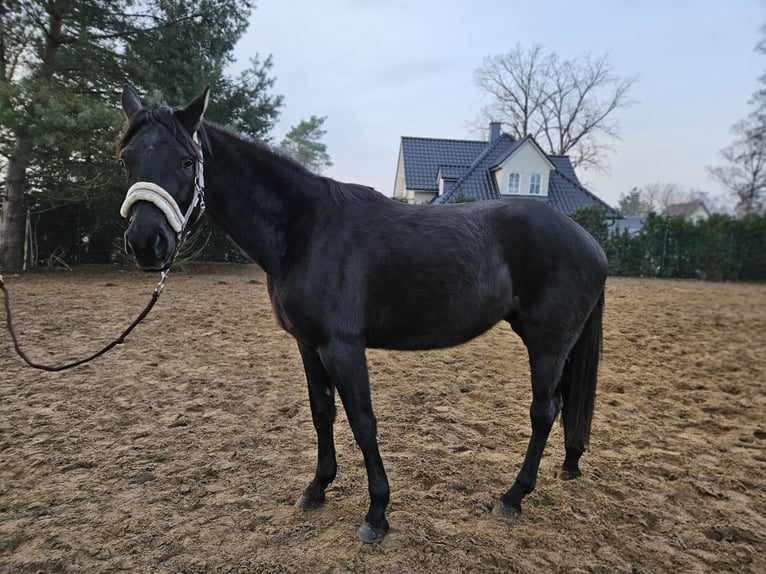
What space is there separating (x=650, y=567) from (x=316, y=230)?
2.28m

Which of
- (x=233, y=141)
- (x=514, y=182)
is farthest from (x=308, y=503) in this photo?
(x=514, y=182)

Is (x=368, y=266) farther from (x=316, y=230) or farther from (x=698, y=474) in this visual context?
(x=698, y=474)

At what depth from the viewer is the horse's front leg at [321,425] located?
2.35 metres

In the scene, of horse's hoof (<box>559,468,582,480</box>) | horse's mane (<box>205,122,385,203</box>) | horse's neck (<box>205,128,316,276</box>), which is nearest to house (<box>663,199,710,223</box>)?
horse's hoof (<box>559,468,582,480</box>)

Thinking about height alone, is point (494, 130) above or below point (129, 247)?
above

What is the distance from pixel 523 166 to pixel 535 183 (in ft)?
4.01

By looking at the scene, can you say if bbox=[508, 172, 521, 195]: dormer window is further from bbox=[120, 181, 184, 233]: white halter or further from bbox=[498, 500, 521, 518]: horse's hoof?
bbox=[120, 181, 184, 233]: white halter

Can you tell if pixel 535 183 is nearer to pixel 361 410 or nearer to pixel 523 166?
pixel 523 166

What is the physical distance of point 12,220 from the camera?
10.9 metres

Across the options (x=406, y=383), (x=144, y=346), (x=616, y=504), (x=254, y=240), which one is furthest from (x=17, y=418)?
(x=616, y=504)

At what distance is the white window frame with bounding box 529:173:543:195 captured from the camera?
23.5 metres

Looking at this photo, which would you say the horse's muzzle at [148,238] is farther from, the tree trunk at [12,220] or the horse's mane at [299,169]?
the tree trunk at [12,220]

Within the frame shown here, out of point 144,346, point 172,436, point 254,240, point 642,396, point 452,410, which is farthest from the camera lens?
point 144,346

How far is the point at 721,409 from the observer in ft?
12.2
